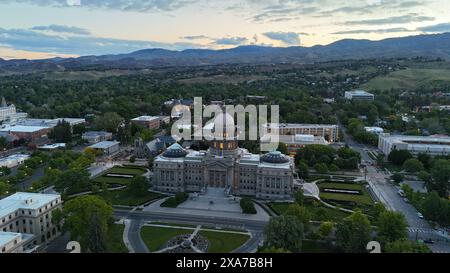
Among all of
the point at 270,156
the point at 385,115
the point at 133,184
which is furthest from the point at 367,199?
the point at 385,115

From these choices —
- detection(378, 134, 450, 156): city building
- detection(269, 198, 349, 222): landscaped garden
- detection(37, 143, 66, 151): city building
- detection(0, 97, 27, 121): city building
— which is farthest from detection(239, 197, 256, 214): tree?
detection(0, 97, 27, 121): city building

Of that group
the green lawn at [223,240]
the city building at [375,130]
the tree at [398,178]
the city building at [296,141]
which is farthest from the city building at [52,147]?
the city building at [375,130]

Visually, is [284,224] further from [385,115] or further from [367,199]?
[385,115]

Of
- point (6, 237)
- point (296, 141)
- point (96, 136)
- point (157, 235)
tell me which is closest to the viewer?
point (6, 237)

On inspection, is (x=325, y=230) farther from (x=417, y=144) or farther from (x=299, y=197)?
(x=417, y=144)

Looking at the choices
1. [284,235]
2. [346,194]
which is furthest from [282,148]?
[284,235]
